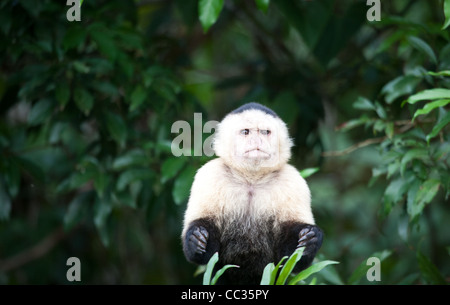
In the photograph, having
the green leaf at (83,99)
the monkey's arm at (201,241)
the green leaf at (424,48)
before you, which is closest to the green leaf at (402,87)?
the green leaf at (424,48)

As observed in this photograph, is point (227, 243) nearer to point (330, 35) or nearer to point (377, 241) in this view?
point (330, 35)

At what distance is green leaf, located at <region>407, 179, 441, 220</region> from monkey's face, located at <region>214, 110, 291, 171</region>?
67cm

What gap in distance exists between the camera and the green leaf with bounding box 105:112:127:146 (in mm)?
2775

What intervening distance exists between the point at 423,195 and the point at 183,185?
101 cm

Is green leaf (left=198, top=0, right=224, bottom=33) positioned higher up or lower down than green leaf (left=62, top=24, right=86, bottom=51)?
lower down

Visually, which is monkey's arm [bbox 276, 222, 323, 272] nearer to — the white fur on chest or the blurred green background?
the white fur on chest

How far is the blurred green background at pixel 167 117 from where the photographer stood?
2.44 meters

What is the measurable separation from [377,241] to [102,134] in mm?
2734

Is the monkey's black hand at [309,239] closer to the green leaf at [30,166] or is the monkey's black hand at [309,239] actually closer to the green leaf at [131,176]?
the green leaf at [131,176]

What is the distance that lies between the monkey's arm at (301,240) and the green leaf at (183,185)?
2.61 ft

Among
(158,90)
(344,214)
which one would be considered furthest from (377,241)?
(158,90)

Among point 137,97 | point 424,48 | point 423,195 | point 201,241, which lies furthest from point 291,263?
point 137,97

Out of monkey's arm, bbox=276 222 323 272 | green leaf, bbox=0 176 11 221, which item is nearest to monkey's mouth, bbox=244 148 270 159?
monkey's arm, bbox=276 222 323 272

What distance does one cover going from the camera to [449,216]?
4.81 meters
